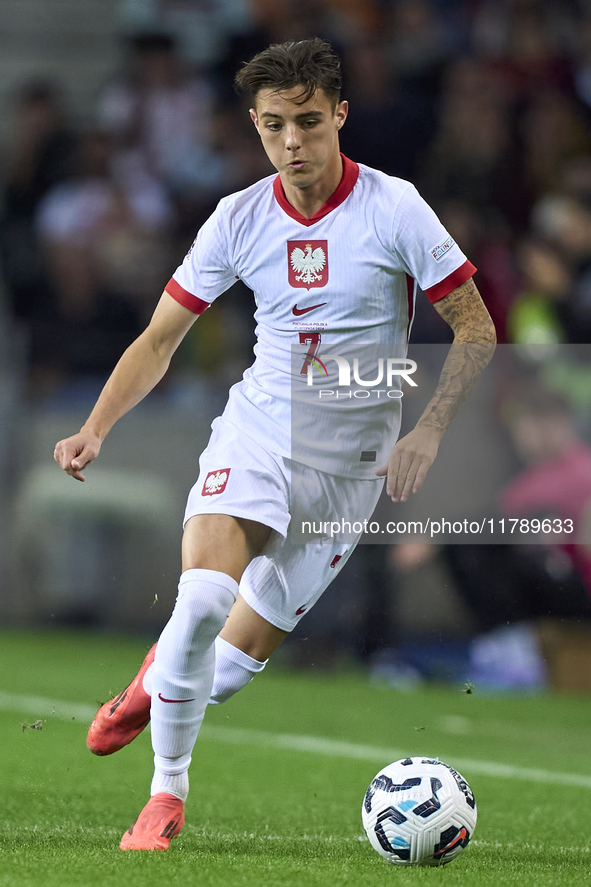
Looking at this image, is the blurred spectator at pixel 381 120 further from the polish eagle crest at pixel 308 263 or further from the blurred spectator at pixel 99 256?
the polish eagle crest at pixel 308 263

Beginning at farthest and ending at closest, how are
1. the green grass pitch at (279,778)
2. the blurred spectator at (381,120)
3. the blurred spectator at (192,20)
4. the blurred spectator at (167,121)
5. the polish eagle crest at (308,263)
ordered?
the blurred spectator at (192,20) < the blurred spectator at (167,121) < the blurred spectator at (381,120) < the polish eagle crest at (308,263) < the green grass pitch at (279,778)

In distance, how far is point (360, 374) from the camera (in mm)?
4309

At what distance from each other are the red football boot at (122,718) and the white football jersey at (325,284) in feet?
3.09

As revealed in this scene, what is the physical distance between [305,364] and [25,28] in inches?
306

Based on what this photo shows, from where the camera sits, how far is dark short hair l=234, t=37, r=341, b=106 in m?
3.95

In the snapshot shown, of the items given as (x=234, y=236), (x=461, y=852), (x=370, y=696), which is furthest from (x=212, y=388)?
(x=461, y=852)

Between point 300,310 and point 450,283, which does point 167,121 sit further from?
point 450,283

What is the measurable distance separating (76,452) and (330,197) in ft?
3.84

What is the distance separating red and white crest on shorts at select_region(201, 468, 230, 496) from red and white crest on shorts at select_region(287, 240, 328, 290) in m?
0.66

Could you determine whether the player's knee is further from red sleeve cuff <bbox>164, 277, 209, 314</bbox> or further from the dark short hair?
the dark short hair

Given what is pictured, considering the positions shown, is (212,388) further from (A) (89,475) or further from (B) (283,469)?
(B) (283,469)

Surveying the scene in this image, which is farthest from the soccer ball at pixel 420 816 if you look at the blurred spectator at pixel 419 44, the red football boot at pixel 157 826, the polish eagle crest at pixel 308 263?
the blurred spectator at pixel 419 44

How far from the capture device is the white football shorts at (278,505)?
159 inches

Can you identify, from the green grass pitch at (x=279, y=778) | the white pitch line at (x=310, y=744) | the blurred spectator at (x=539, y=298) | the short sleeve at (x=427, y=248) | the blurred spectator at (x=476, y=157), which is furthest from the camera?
the blurred spectator at (x=476, y=157)
